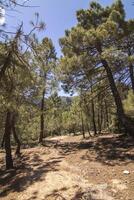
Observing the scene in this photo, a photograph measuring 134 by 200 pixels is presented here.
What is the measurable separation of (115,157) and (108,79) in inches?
287

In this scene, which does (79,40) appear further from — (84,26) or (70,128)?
(70,128)

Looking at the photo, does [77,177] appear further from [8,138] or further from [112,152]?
[8,138]

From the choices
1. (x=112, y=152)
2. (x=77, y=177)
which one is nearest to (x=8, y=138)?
(x=77, y=177)

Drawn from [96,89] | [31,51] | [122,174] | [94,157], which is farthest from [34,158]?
[31,51]

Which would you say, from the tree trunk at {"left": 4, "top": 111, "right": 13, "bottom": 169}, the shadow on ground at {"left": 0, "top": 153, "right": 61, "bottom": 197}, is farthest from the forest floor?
the tree trunk at {"left": 4, "top": 111, "right": 13, "bottom": 169}

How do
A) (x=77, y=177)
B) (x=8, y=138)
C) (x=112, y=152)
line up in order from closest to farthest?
(x=77, y=177), (x=8, y=138), (x=112, y=152)

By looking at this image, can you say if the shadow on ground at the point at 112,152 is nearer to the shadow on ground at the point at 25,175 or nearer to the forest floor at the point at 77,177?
the forest floor at the point at 77,177

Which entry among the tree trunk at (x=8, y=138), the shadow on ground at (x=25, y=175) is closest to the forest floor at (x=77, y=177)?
the shadow on ground at (x=25, y=175)

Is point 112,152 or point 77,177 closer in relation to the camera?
point 77,177

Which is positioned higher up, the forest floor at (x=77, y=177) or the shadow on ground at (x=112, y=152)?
the shadow on ground at (x=112, y=152)

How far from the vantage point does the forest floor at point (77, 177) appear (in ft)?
38.2

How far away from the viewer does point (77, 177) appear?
13.6m

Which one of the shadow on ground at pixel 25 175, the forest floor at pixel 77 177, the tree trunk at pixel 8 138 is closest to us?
the forest floor at pixel 77 177

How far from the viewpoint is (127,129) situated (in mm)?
21922
